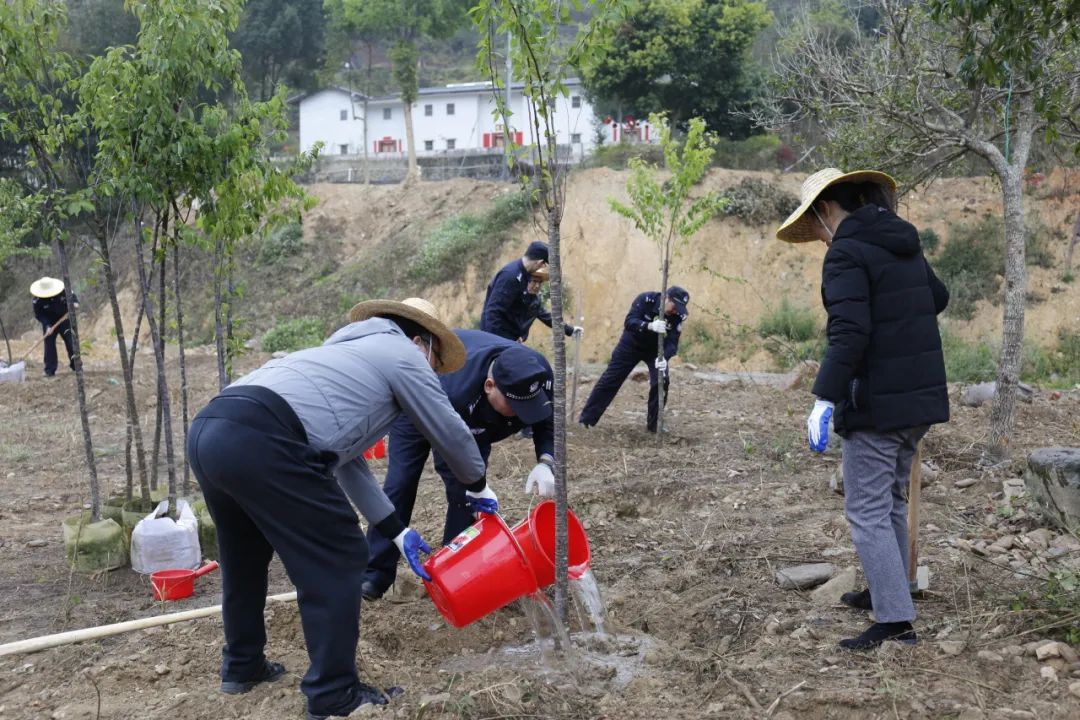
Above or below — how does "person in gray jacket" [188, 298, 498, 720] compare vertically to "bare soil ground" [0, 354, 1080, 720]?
above

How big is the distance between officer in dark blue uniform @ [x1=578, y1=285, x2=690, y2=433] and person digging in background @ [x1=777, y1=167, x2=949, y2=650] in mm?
5107

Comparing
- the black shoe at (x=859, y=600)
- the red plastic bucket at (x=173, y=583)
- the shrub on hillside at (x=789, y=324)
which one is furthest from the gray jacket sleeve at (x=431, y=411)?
the shrub on hillside at (x=789, y=324)

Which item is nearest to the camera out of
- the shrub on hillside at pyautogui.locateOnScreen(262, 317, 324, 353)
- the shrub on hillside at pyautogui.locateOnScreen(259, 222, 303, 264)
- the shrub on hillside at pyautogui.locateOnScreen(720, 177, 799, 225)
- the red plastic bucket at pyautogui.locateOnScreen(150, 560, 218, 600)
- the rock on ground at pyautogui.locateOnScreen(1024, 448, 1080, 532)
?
the red plastic bucket at pyautogui.locateOnScreen(150, 560, 218, 600)

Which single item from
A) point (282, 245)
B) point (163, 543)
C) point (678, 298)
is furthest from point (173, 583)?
point (282, 245)

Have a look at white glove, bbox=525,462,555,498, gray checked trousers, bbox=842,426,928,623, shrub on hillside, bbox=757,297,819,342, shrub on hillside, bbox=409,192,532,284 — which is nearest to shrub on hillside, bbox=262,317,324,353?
shrub on hillside, bbox=409,192,532,284

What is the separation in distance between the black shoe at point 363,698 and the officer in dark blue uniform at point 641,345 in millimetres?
5578

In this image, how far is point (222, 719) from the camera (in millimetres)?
3240

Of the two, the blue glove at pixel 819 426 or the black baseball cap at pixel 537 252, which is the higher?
the black baseball cap at pixel 537 252

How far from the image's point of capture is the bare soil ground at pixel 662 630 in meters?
3.15

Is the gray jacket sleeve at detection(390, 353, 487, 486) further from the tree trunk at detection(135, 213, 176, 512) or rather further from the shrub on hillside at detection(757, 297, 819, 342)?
the shrub on hillside at detection(757, 297, 819, 342)

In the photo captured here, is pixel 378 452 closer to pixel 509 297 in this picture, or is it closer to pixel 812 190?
pixel 509 297

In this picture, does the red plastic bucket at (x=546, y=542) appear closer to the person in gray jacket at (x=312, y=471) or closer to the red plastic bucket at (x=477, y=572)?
the red plastic bucket at (x=477, y=572)

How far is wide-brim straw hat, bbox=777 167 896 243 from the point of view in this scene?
352 cm

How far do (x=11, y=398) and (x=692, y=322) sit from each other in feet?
39.7
